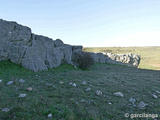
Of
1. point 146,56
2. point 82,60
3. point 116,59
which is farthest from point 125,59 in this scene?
point 146,56

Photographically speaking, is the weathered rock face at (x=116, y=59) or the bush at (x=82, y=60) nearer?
the bush at (x=82, y=60)

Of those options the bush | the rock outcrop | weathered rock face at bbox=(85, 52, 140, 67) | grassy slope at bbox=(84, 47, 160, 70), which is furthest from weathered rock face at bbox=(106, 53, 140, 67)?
the rock outcrop

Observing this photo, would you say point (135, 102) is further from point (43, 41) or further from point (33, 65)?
point (43, 41)

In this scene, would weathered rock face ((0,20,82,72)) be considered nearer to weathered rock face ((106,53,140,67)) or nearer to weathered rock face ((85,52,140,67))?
weathered rock face ((85,52,140,67))

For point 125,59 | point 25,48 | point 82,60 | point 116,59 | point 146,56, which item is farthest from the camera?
point 146,56

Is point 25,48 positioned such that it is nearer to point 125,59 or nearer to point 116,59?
point 116,59

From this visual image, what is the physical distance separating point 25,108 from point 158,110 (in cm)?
351

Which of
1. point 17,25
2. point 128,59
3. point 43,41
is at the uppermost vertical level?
point 17,25

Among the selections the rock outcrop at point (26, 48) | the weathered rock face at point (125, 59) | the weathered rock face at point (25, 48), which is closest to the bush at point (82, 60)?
the rock outcrop at point (26, 48)

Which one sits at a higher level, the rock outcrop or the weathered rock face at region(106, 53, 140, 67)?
the rock outcrop

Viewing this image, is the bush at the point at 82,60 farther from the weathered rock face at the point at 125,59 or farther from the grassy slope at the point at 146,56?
the grassy slope at the point at 146,56

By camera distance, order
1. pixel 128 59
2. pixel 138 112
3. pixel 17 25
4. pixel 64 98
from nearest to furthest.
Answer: pixel 138 112, pixel 64 98, pixel 17 25, pixel 128 59

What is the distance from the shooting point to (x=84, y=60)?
14.8 m

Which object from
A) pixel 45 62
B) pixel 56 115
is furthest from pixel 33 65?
pixel 56 115
